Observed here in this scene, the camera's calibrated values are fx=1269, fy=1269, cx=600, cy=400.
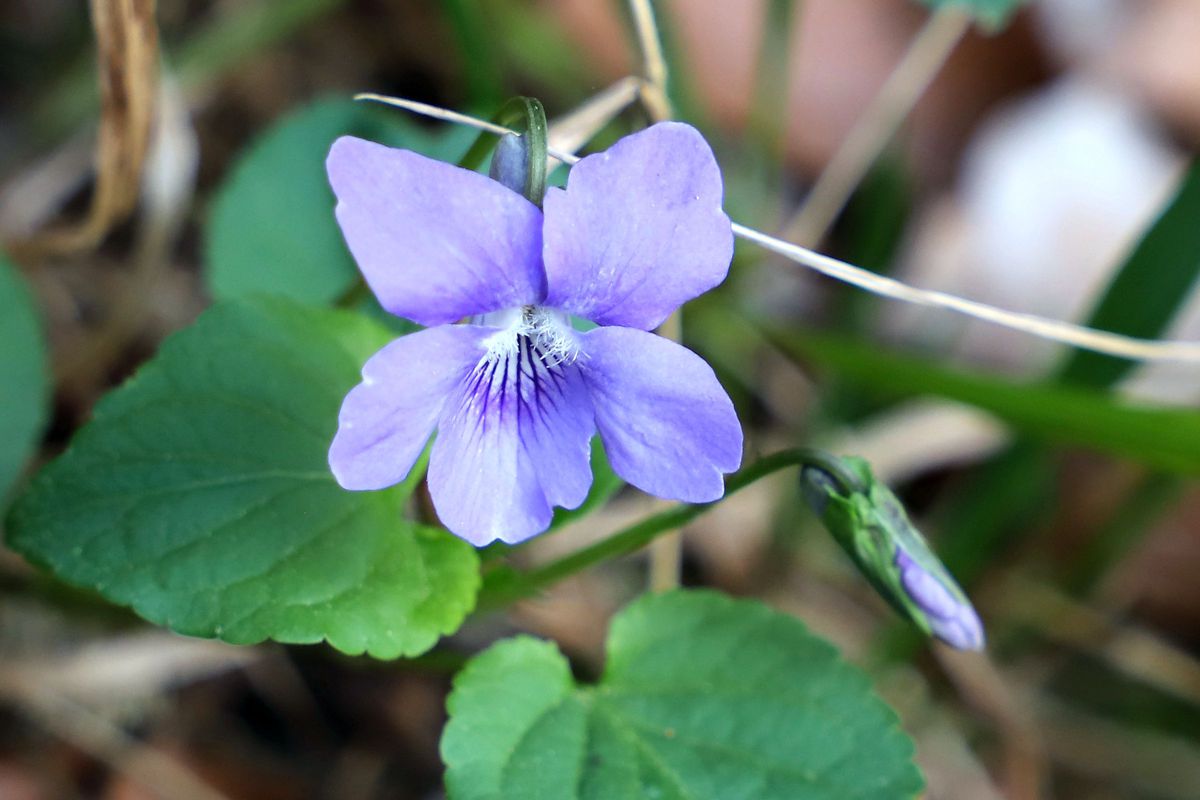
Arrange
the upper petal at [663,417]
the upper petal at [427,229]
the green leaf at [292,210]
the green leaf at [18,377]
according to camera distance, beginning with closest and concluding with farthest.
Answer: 1. the upper petal at [427,229]
2. the upper petal at [663,417]
3. the green leaf at [18,377]
4. the green leaf at [292,210]

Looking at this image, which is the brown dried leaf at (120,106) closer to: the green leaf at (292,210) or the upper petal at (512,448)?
the green leaf at (292,210)

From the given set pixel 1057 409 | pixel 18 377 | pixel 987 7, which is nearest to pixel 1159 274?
pixel 1057 409

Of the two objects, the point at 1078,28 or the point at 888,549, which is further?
the point at 1078,28

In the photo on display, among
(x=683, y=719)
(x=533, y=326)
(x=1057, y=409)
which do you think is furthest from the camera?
(x=1057, y=409)

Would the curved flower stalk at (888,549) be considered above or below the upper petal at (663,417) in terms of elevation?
below

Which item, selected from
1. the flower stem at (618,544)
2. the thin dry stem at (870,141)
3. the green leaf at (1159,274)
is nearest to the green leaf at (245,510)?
the flower stem at (618,544)

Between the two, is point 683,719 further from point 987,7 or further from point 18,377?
point 987,7

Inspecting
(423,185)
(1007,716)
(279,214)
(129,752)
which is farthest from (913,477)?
(423,185)

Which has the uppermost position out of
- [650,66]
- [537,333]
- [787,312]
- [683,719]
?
[650,66]
